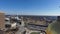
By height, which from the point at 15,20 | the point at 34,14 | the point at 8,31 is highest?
the point at 34,14

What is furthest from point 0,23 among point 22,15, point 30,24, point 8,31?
point 30,24

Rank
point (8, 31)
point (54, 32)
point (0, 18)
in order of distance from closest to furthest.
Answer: point (54, 32) < point (8, 31) < point (0, 18)

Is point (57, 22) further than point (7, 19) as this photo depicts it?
No

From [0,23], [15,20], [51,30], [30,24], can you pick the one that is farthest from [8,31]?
[51,30]

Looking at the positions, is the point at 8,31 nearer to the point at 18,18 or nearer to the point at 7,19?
the point at 7,19

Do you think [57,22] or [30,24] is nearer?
[57,22]

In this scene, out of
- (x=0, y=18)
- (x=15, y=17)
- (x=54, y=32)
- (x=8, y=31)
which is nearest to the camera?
(x=54, y=32)

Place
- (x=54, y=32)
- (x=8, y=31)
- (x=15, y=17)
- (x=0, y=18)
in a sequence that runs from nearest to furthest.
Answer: (x=54, y=32)
(x=8, y=31)
(x=0, y=18)
(x=15, y=17)

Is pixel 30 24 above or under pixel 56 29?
under

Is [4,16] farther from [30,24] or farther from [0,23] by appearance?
[30,24]
